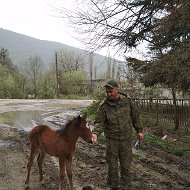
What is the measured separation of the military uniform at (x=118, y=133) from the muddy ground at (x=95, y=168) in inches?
36.1

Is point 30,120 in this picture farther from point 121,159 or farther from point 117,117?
point 117,117

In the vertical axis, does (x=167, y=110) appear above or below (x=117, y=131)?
below

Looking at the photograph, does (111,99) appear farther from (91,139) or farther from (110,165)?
(110,165)

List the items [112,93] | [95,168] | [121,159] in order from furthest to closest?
[95,168] → [121,159] → [112,93]

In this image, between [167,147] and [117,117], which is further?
[167,147]

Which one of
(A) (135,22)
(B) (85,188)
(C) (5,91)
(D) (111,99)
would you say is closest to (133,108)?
(D) (111,99)

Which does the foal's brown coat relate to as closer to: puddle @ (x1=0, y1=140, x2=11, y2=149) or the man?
the man

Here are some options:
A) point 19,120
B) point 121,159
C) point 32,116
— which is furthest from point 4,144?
point 32,116

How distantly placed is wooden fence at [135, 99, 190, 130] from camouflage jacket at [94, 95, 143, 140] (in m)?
9.79

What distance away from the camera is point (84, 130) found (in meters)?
5.82

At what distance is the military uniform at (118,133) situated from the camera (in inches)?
222

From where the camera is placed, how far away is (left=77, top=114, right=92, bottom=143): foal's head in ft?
18.8

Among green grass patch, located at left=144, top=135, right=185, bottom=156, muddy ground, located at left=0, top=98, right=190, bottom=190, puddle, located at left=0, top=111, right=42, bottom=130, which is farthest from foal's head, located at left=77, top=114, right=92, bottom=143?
puddle, located at left=0, top=111, right=42, bottom=130

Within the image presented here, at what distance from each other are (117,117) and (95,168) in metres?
2.83
